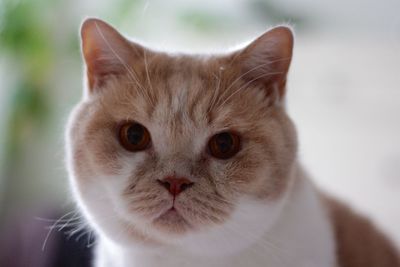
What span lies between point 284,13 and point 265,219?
178cm

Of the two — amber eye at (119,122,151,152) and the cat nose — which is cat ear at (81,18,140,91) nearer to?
amber eye at (119,122,151,152)

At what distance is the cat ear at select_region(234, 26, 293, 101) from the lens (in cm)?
120

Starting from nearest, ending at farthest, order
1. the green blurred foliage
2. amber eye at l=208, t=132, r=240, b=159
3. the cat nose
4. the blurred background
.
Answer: the cat nose
amber eye at l=208, t=132, r=240, b=159
the green blurred foliage
the blurred background

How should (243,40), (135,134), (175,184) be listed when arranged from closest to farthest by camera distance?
(175,184)
(135,134)
(243,40)

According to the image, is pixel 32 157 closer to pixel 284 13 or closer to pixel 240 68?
pixel 284 13

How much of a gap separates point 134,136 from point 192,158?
0.50 ft

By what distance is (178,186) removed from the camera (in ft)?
3.49

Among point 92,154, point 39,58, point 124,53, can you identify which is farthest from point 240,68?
point 39,58

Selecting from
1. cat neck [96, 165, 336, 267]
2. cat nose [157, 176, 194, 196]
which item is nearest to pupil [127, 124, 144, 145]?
cat nose [157, 176, 194, 196]

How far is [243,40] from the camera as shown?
2.29 meters

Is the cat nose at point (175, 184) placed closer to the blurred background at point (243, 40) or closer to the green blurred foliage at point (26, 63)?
the blurred background at point (243, 40)

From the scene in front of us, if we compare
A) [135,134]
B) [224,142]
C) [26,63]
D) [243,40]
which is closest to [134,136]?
[135,134]

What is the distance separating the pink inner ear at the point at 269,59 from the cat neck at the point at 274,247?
0.23 meters

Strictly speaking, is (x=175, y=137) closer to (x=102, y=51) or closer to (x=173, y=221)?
(x=173, y=221)
